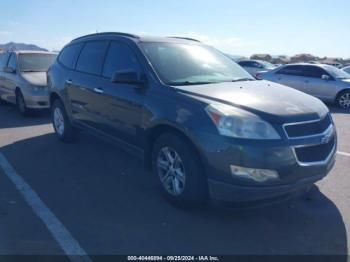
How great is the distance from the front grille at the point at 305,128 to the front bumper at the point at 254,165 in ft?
0.22

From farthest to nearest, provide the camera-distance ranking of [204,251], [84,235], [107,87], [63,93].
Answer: [63,93]
[107,87]
[84,235]
[204,251]

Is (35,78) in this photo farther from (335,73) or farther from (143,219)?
(335,73)

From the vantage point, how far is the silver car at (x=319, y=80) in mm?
11859

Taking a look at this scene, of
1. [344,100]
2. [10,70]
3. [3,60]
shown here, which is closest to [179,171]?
[10,70]

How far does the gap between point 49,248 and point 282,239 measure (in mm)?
2190

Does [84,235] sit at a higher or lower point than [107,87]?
lower

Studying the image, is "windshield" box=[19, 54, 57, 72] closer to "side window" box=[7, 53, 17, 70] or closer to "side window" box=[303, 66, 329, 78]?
"side window" box=[7, 53, 17, 70]

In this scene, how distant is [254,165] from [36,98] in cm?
706

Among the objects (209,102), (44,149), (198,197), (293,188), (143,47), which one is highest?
(143,47)

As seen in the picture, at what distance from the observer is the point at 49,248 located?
132 inches

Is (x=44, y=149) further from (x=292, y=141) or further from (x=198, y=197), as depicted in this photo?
(x=292, y=141)

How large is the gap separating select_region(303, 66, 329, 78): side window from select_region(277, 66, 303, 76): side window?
19cm

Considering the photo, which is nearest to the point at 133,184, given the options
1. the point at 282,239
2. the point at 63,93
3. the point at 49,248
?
the point at 49,248

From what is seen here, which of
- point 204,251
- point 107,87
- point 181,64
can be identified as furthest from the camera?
point 107,87
